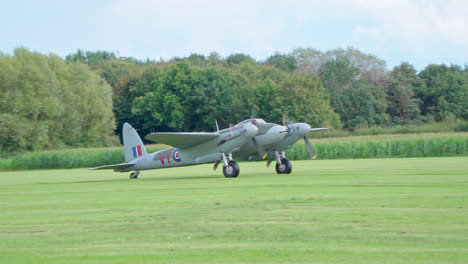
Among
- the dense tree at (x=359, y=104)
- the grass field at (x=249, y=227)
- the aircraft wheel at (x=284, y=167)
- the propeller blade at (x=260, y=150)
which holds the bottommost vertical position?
the grass field at (x=249, y=227)

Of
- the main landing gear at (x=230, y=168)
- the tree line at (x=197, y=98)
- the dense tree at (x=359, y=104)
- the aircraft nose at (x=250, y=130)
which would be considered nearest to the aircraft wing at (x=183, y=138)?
the main landing gear at (x=230, y=168)

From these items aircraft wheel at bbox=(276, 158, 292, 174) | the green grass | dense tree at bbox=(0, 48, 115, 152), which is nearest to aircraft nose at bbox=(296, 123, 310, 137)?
aircraft wheel at bbox=(276, 158, 292, 174)

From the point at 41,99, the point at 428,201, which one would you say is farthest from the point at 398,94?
the point at 428,201

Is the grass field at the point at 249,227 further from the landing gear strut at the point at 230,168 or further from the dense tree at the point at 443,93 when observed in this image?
the dense tree at the point at 443,93

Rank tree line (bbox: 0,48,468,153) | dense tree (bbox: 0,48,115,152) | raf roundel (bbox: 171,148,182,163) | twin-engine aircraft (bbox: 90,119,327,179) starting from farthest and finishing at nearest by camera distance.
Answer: tree line (bbox: 0,48,468,153)
dense tree (bbox: 0,48,115,152)
raf roundel (bbox: 171,148,182,163)
twin-engine aircraft (bbox: 90,119,327,179)

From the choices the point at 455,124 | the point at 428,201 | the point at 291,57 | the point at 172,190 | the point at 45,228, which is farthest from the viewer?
the point at 291,57

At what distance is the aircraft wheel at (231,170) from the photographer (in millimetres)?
22031

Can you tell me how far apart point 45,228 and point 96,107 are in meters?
59.5

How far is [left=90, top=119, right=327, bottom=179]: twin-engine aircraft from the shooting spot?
73.5ft

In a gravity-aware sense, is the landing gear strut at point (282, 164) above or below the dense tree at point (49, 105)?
below

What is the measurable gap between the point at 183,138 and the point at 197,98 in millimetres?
53907

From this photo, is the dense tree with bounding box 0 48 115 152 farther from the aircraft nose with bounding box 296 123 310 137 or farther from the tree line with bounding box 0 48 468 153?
the aircraft nose with bounding box 296 123 310 137

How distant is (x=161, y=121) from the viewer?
76.6m

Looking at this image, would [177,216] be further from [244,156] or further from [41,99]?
[41,99]
